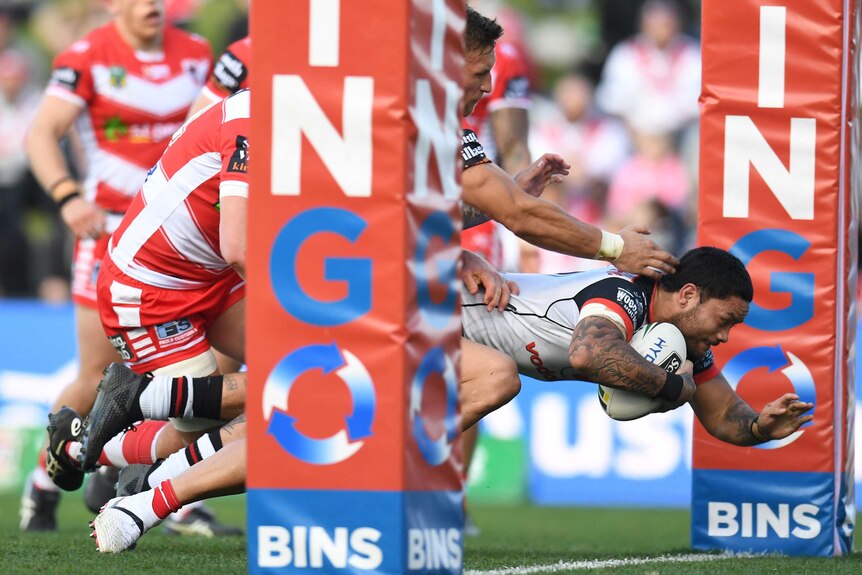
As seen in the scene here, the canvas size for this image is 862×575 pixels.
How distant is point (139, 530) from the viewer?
555cm

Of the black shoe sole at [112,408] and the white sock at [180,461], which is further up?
the black shoe sole at [112,408]

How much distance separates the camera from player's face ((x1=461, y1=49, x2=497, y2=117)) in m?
5.55

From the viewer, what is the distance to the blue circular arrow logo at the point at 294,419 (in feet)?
14.0

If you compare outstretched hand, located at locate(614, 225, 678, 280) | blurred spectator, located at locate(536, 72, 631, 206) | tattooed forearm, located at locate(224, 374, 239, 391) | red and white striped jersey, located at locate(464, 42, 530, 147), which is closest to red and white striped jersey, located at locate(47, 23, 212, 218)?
red and white striped jersey, located at locate(464, 42, 530, 147)

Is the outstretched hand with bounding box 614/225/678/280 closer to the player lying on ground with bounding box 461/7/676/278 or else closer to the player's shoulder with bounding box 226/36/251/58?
the player lying on ground with bounding box 461/7/676/278

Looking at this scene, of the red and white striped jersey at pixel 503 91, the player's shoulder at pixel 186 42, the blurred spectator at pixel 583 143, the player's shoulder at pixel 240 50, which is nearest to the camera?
the player's shoulder at pixel 240 50

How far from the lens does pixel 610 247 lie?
5555mm

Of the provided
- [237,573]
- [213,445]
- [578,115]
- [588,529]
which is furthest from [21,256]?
[237,573]

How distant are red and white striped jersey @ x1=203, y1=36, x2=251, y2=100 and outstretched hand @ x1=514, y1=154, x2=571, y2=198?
6.41 feet

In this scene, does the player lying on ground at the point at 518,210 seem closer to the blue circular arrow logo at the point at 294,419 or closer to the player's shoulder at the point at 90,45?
the blue circular arrow logo at the point at 294,419

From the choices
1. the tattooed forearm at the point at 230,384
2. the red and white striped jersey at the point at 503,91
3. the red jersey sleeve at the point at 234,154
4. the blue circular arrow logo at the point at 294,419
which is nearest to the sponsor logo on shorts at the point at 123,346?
the tattooed forearm at the point at 230,384

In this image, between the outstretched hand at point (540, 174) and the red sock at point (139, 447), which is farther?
the red sock at point (139, 447)

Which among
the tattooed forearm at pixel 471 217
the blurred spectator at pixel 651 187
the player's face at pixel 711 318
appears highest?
the blurred spectator at pixel 651 187

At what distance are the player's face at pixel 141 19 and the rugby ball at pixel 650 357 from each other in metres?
3.67
